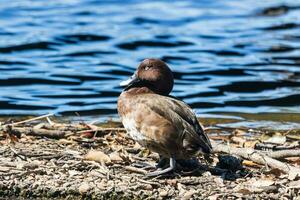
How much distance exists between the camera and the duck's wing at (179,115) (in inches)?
280

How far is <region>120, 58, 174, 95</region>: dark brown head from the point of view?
25.0 feet

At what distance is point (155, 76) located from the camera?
761cm

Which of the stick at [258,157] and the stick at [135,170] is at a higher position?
the stick at [258,157]

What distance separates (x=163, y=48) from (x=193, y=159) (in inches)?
384

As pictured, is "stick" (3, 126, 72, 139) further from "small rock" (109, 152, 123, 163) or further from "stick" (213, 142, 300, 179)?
"stick" (213, 142, 300, 179)

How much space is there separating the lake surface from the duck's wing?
3.74 m

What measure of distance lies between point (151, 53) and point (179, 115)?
9413 mm

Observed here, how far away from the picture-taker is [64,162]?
7.53m

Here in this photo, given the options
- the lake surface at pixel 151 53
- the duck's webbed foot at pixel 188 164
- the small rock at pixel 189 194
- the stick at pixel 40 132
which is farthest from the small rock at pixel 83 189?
the lake surface at pixel 151 53

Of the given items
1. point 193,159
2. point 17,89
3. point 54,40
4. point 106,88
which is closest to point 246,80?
point 106,88

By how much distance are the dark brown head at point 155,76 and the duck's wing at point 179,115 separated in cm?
23

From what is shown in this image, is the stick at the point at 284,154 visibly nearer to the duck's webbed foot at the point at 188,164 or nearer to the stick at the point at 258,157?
the stick at the point at 258,157

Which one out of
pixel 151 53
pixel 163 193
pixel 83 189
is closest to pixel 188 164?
pixel 163 193

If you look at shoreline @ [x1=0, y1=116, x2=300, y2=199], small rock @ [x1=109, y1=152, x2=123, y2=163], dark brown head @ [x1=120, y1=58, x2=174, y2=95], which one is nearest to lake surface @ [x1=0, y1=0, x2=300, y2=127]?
shoreline @ [x1=0, y1=116, x2=300, y2=199]
